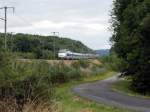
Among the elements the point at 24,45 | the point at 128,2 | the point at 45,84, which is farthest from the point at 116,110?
the point at 24,45

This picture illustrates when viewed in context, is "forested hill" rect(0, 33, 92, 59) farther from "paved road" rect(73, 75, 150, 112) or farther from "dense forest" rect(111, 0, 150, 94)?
"paved road" rect(73, 75, 150, 112)

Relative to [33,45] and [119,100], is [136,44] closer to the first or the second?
[119,100]

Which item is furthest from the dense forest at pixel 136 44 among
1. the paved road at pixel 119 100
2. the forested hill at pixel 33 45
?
the forested hill at pixel 33 45

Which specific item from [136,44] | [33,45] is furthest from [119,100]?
[33,45]

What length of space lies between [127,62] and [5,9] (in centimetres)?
2832

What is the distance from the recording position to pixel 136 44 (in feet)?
176

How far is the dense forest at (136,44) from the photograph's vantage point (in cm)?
5081

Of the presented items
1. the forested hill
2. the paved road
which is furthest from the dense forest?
the forested hill

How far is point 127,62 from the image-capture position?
55188 mm

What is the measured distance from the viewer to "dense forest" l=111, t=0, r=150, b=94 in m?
50.8

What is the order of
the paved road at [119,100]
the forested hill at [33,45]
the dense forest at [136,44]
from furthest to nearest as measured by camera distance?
the forested hill at [33,45] → the dense forest at [136,44] → the paved road at [119,100]

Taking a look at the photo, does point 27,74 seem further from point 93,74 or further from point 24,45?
point 24,45

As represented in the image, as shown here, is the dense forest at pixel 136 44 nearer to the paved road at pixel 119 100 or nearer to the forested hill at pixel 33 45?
the paved road at pixel 119 100

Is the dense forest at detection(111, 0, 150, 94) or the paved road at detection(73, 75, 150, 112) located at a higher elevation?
the dense forest at detection(111, 0, 150, 94)
